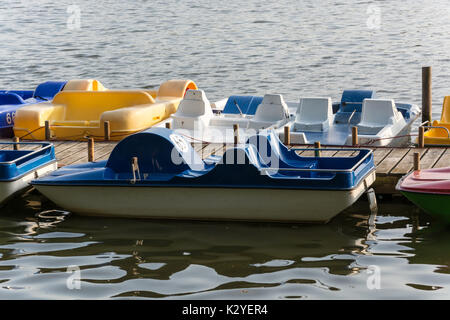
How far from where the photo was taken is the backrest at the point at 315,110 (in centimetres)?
1780

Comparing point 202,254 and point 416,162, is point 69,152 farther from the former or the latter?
point 416,162

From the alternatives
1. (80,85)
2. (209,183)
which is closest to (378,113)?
(209,183)

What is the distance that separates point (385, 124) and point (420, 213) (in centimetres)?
421

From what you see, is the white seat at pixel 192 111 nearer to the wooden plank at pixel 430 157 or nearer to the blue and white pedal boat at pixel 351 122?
the blue and white pedal boat at pixel 351 122

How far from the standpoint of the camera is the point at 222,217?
1272 cm

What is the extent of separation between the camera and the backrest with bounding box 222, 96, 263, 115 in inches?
752

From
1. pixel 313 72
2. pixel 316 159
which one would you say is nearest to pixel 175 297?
pixel 316 159

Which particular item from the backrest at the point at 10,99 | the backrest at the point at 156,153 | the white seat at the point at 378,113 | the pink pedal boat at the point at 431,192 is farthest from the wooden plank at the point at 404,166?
the backrest at the point at 10,99

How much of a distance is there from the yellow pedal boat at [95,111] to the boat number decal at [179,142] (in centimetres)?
438

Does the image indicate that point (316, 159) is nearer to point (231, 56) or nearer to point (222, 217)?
point (222, 217)

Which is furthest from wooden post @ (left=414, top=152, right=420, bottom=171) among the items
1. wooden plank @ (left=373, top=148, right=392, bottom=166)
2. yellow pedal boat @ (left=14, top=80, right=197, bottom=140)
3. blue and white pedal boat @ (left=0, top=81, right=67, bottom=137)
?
blue and white pedal boat @ (left=0, top=81, right=67, bottom=137)

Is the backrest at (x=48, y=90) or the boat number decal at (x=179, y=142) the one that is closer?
the boat number decal at (x=179, y=142)

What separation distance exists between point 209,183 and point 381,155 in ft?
12.3

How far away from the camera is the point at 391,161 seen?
47.1 ft
